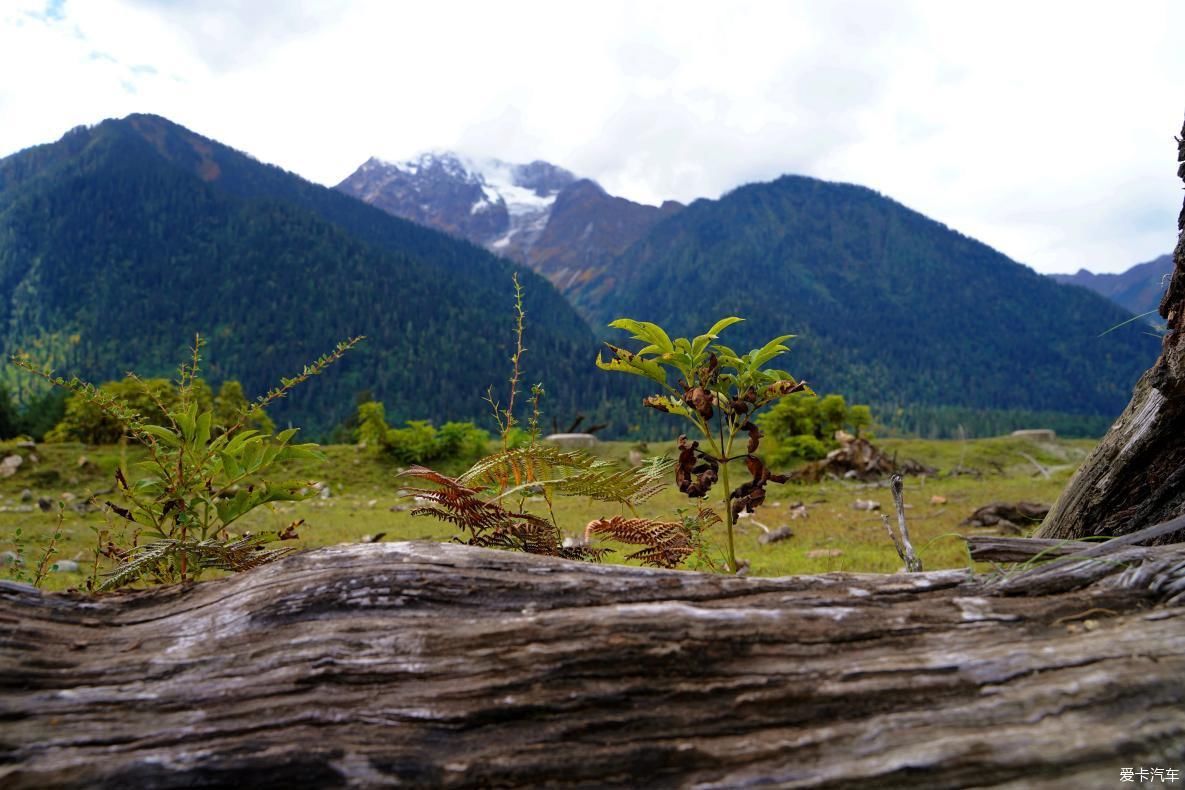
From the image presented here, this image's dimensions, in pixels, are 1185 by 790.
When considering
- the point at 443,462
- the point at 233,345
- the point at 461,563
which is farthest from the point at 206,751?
the point at 233,345

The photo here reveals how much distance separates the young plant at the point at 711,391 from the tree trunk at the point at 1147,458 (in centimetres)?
148

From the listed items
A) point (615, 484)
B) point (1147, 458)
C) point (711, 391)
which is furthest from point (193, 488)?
point (1147, 458)

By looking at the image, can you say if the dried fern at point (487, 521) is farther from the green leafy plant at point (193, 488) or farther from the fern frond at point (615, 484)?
the green leafy plant at point (193, 488)

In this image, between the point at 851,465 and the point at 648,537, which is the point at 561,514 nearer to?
the point at 648,537

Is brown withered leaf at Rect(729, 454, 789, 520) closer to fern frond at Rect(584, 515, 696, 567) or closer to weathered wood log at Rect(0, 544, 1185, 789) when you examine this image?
fern frond at Rect(584, 515, 696, 567)

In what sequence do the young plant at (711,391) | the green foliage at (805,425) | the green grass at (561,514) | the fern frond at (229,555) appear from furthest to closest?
the green foliage at (805,425), the green grass at (561,514), the young plant at (711,391), the fern frond at (229,555)

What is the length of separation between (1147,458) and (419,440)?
31663 mm

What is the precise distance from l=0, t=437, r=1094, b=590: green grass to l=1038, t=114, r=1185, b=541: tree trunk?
1.19 m

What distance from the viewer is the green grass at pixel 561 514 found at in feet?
30.3

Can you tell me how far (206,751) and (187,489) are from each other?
1513mm

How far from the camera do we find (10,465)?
68.2ft

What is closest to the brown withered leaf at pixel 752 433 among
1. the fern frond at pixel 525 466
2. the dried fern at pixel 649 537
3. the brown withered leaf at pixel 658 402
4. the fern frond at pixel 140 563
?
the brown withered leaf at pixel 658 402

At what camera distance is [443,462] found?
33.7 meters

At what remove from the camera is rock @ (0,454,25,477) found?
2050cm
